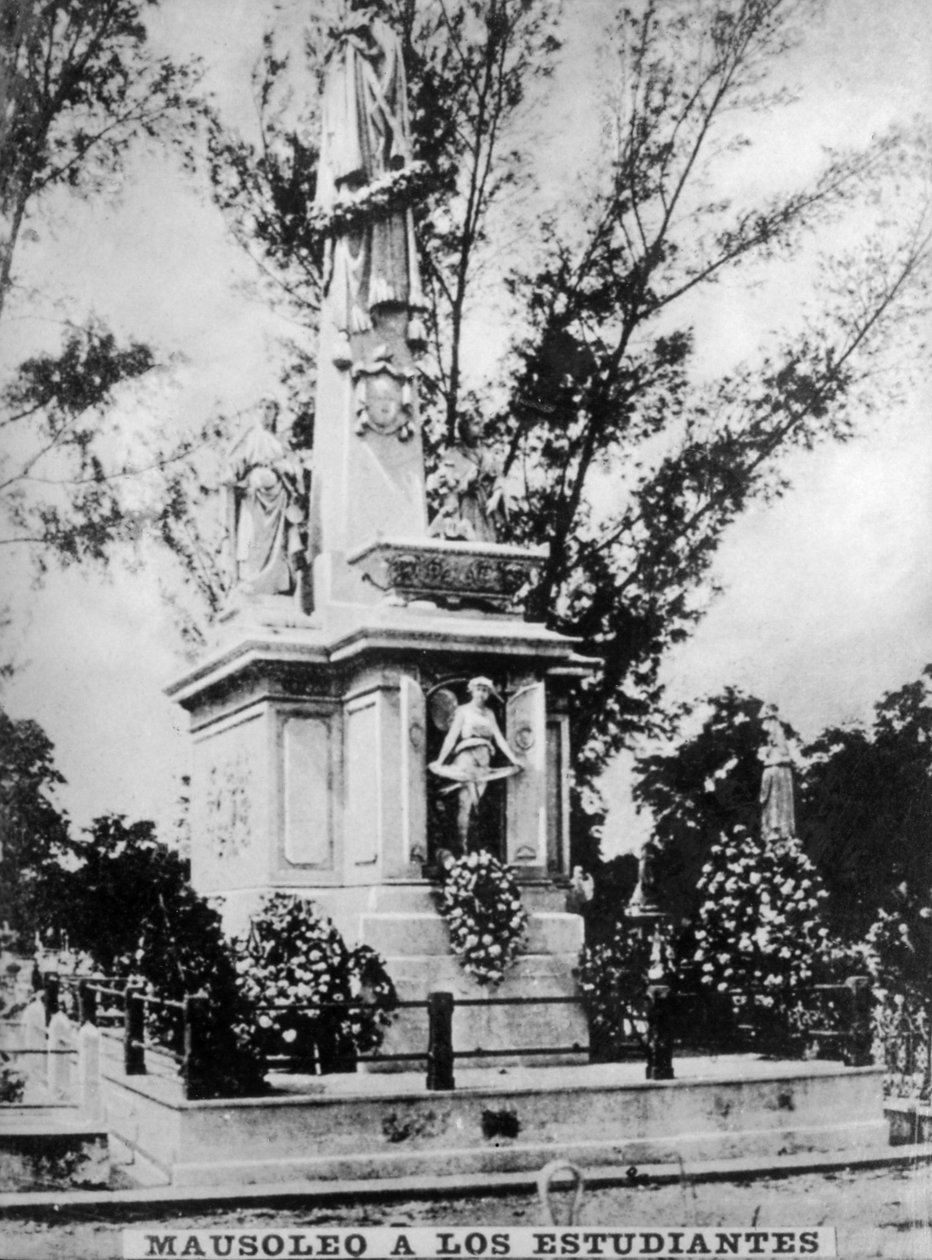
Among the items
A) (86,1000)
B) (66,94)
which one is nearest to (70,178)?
(66,94)

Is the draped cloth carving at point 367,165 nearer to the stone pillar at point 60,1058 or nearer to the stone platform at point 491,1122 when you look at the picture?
the stone pillar at point 60,1058

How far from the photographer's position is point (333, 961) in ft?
37.6

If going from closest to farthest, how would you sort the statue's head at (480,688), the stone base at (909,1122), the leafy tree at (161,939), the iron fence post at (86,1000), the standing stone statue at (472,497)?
the leafy tree at (161,939), the stone base at (909,1122), the iron fence post at (86,1000), the statue's head at (480,688), the standing stone statue at (472,497)

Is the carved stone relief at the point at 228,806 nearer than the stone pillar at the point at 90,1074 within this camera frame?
No

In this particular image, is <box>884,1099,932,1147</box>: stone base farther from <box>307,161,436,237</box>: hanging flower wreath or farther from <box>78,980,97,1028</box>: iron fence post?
<box>307,161,436,237</box>: hanging flower wreath

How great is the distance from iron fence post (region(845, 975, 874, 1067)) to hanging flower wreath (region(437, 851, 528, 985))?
2659 millimetres

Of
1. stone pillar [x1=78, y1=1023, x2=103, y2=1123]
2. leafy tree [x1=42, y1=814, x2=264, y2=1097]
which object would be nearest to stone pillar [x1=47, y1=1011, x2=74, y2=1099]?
leafy tree [x1=42, y1=814, x2=264, y2=1097]

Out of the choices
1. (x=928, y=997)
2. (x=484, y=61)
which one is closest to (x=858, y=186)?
(x=484, y=61)

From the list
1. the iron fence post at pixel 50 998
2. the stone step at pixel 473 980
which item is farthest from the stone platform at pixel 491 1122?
the iron fence post at pixel 50 998

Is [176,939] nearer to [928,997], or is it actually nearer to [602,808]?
[928,997]

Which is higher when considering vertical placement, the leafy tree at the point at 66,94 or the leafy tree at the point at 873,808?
the leafy tree at the point at 66,94

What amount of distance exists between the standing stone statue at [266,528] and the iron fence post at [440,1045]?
5.24 metres

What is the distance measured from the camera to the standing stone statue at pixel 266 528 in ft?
47.6

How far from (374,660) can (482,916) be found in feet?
7.45
